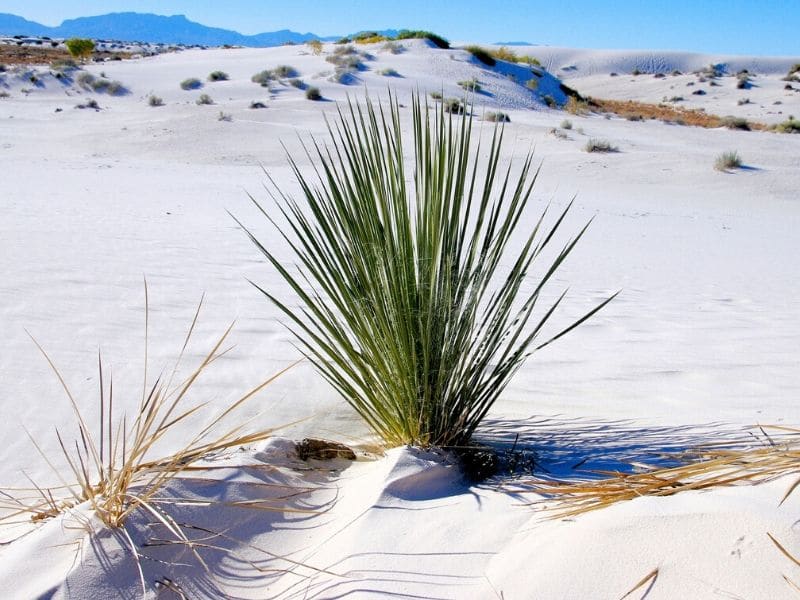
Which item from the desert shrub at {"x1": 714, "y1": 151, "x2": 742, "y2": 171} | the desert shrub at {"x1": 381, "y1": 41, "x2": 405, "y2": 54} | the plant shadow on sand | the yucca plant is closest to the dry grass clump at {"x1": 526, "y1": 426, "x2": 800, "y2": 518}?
the plant shadow on sand

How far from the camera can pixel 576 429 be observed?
322cm

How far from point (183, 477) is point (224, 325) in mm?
2435

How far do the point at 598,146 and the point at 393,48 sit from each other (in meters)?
14.7

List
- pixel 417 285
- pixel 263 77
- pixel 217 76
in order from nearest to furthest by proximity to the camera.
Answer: pixel 417 285, pixel 263 77, pixel 217 76

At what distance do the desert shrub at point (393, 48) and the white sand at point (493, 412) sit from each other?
649 inches

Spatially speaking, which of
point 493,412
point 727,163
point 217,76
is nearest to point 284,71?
point 217,76

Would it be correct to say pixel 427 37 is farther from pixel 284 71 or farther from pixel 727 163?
pixel 727 163

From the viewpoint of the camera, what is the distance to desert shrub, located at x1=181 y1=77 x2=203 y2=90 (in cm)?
2411

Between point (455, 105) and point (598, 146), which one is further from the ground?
point (455, 105)

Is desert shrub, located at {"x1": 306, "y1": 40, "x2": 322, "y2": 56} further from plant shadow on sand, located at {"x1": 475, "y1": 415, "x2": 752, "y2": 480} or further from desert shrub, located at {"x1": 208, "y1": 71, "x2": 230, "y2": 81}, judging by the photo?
plant shadow on sand, located at {"x1": 475, "y1": 415, "x2": 752, "y2": 480}

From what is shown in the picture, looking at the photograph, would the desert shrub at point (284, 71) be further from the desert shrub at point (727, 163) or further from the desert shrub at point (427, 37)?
the desert shrub at point (727, 163)

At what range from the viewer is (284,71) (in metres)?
25.1

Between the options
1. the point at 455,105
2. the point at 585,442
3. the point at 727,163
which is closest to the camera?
the point at 585,442

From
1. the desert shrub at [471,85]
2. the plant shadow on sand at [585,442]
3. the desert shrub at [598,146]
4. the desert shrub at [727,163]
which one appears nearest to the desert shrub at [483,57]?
the desert shrub at [471,85]
